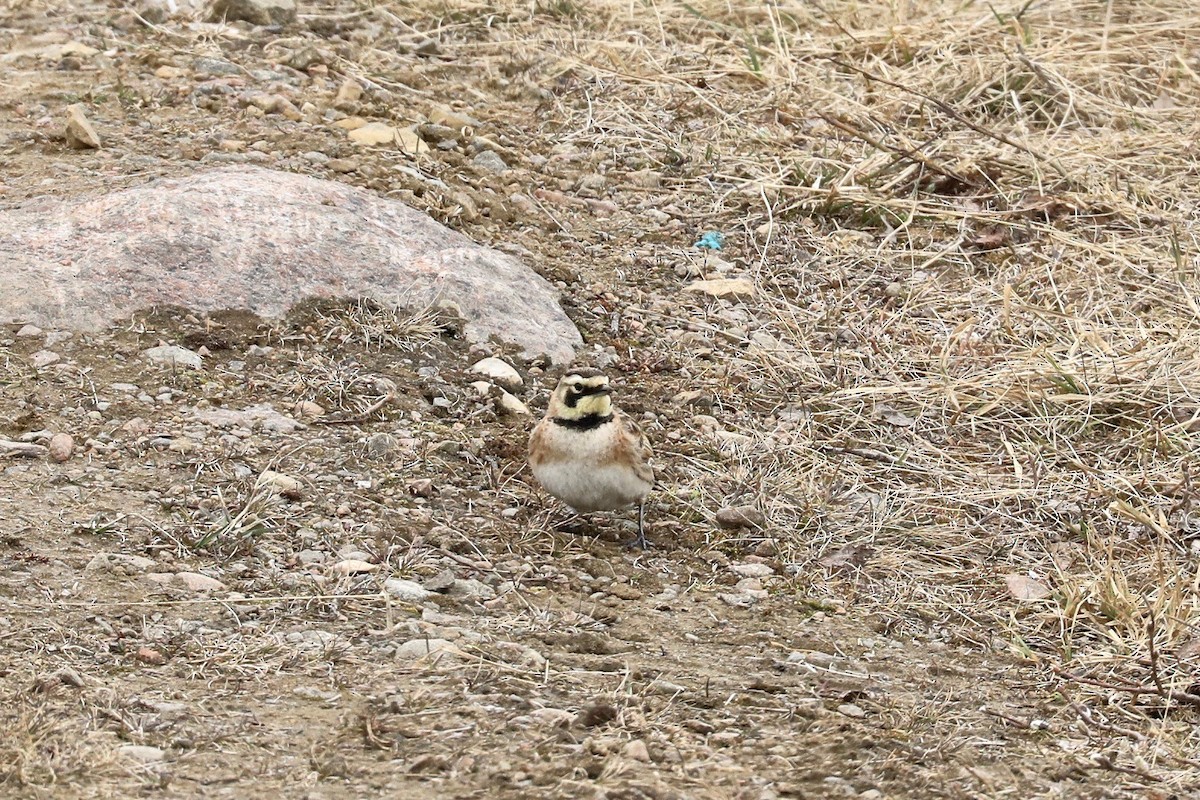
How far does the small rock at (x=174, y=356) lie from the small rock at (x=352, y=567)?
129 cm

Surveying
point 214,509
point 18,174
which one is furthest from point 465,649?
point 18,174

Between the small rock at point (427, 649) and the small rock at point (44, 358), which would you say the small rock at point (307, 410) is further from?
the small rock at point (427, 649)

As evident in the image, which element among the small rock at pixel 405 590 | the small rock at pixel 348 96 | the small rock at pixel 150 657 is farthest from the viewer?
the small rock at pixel 348 96

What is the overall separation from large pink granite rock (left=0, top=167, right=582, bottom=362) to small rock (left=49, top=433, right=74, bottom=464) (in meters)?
0.70

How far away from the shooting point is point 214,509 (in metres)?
4.71

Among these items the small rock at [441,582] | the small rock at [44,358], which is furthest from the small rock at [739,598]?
the small rock at [44,358]

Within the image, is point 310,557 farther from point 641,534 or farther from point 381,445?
point 641,534

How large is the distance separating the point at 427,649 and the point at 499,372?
200cm

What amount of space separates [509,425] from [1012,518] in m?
1.85

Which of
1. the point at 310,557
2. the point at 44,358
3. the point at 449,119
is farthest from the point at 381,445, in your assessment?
the point at 449,119

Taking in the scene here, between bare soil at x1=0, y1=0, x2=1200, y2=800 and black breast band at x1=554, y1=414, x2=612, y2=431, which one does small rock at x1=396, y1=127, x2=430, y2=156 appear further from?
black breast band at x1=554, y1=414, x2=612, y2=431

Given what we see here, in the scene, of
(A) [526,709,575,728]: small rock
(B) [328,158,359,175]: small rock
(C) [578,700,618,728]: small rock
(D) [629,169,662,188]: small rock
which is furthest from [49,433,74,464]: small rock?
(D) [629,169,662,188]: small rock

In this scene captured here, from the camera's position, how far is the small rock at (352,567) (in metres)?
4.50

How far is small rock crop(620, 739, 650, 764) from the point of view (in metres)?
3.51
